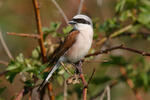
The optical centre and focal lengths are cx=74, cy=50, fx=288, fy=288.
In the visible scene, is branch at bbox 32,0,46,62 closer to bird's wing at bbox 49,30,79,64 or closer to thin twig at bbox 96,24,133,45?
bird's wing at bbox 49,30,79,64

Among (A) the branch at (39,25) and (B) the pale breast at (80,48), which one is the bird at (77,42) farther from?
(A) the branch at (39,25)

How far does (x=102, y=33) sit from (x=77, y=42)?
0.51m

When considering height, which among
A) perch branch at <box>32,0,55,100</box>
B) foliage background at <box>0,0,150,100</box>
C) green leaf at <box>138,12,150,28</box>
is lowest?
foliage background at <box>0,0,150,100</box>

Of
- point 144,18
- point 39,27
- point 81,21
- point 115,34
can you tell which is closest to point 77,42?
point 81,21

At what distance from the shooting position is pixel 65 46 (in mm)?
3332

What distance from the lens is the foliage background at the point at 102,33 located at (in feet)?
11.5

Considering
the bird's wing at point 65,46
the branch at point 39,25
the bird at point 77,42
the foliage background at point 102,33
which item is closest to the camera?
the branch at point 39,25

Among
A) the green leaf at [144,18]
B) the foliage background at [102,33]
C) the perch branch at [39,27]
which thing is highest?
the perch branch at [39,27]

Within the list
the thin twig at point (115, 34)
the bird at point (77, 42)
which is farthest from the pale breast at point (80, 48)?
the thin twig at point (115, 34)

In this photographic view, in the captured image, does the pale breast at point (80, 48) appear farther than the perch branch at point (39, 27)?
Yes

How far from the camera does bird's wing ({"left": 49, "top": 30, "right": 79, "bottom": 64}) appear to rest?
118 inches

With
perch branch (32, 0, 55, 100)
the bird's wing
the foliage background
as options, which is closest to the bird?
the bird's wing

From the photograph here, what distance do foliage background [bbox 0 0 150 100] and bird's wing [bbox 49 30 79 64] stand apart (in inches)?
6.3

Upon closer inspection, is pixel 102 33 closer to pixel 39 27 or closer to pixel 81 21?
pixel 81 21
